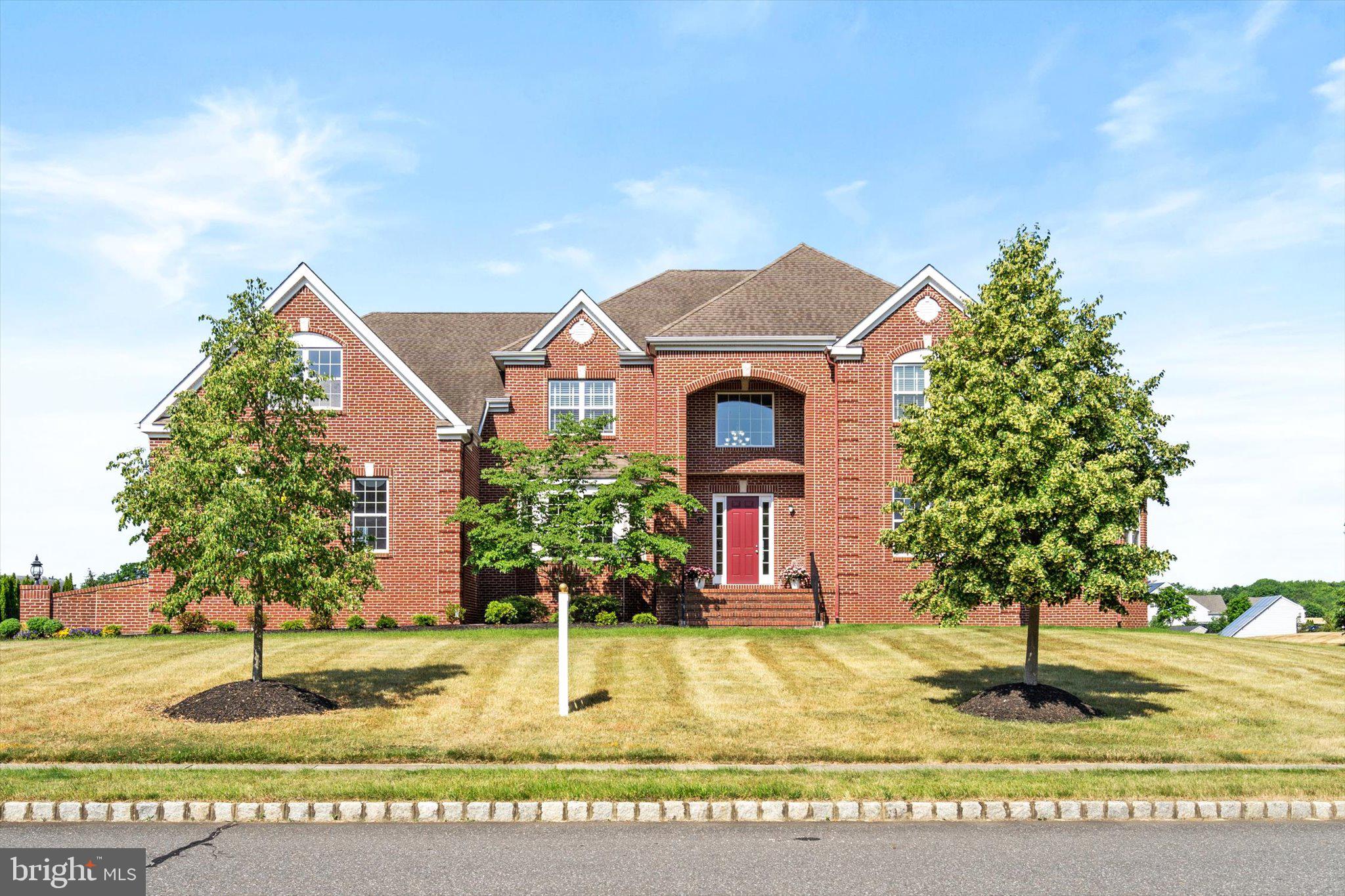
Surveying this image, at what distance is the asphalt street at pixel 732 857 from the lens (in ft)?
26.8

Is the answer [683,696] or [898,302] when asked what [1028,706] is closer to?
[683,696]

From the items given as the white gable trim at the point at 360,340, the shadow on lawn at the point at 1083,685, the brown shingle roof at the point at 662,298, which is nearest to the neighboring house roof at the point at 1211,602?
the brown shingle roof at the point at 662,298

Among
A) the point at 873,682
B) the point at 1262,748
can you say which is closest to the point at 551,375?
the point at 873,682

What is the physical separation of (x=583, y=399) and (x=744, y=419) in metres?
4.79

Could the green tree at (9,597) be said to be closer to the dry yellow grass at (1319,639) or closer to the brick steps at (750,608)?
the brick steps at (750,608)

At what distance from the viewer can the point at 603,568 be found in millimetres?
29734

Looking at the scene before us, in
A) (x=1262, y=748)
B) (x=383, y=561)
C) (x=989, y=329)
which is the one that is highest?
(x=989, y=329)

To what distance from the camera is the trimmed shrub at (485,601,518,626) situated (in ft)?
93.0

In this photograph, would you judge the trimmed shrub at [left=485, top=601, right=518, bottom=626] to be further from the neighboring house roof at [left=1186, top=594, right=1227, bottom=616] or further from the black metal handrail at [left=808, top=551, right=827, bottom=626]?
the neighboring house roof at [left=1186, top=594, right=1227, bottom=616]

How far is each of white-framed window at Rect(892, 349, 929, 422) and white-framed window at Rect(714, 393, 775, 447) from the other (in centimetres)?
388

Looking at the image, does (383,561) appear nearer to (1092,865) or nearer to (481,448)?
(481,448)

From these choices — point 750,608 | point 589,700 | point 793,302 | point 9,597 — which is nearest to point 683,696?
point 589,700

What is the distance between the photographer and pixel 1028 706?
16.0 metres

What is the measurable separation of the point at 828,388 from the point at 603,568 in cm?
796
